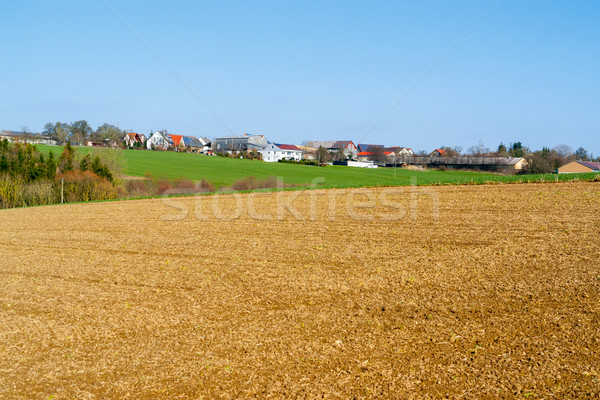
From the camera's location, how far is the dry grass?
779cm

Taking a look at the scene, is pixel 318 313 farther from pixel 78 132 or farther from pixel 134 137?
pixel 134 137

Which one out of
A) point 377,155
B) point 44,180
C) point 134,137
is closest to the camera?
point 44,180

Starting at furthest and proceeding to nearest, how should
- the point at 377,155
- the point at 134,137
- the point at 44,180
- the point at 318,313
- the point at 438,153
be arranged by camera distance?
1. the point at 134,137
2. the point at 377,155
3. the point at 438,153
4. the point at 44,180
5. the point at 318,313

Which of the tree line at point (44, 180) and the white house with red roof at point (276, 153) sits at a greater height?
the white house with red roof at point (276, 153)

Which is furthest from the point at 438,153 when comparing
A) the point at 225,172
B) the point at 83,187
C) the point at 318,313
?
the point at 318,313

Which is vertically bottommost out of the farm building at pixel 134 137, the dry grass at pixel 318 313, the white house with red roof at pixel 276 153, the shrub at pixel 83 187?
the dry grass at pixel 318 313

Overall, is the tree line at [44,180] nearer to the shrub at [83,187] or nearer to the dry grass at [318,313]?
the shrub at [83,187]

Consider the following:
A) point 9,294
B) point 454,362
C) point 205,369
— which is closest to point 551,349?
point 454,362

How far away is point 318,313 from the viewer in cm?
1072

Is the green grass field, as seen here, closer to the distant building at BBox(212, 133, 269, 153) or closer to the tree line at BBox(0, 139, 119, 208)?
the tree line at BBox(0, 139, 119, 208)

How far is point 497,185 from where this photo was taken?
93.5ft

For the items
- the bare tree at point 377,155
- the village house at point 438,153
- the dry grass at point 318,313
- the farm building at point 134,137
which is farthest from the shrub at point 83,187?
the farm building at point 134,137

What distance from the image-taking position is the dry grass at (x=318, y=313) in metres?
7.79

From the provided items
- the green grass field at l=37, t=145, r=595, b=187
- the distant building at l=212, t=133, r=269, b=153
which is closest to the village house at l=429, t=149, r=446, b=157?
the green grass field at l=37, t=145, r=595, b=187
